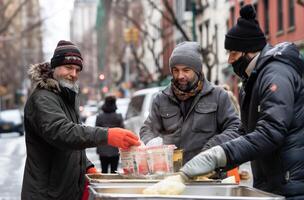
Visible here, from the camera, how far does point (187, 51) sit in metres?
6.07

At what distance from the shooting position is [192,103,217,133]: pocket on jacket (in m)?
6.04

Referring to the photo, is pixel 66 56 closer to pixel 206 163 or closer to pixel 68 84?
pixel 68 84

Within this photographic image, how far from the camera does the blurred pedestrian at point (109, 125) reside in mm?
14352

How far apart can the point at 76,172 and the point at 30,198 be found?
0.37 m

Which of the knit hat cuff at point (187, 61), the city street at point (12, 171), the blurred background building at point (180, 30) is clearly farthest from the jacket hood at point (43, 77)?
the city street at point (12, 171)

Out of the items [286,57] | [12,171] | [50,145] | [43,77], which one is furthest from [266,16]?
[286,57]

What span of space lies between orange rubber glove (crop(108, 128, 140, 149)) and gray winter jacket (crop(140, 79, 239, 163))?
116cm

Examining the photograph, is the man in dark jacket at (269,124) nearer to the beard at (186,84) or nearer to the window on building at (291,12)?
the beard at (186,84)

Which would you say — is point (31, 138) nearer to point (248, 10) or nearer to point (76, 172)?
point (76, 172)

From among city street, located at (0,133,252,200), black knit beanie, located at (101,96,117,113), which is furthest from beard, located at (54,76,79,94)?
black knit beanie, located at (101,96,117,113)

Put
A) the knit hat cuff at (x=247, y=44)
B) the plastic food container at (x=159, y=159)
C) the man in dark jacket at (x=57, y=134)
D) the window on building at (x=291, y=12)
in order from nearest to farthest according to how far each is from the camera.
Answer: the knit hat cuff at (x=247, y=44) → the plastic food container at (x=159, y=159) → the man in dark jacket at (x=57, y=134) → the window on building at (x=291, y=12)

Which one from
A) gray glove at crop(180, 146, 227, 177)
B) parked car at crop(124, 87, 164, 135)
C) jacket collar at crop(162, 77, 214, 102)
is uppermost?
jacket collar at crop(162, 77, 214, 102)

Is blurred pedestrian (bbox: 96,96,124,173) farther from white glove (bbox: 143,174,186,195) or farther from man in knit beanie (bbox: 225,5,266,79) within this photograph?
white glove (bbox: 143,174,186,195)

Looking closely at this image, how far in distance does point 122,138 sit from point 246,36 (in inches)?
39.5
